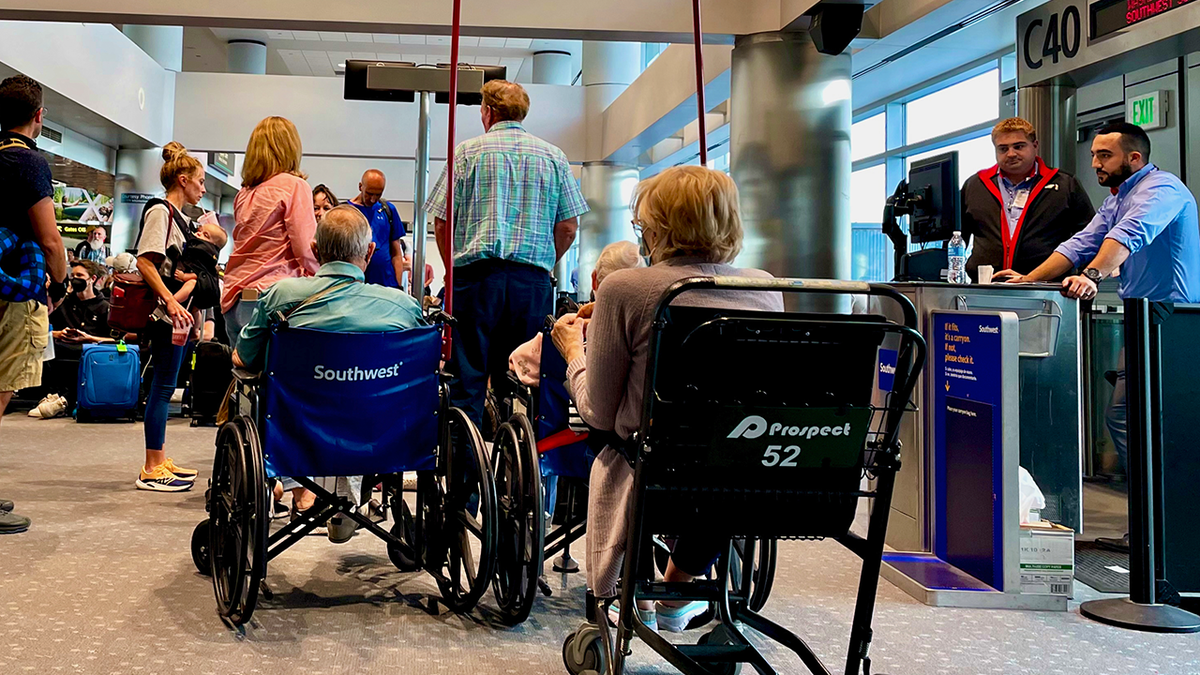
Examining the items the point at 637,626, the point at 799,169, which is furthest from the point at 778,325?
the point at 799,169

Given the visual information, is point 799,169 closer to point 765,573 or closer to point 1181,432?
point 1181,432

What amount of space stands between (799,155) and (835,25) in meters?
0.71

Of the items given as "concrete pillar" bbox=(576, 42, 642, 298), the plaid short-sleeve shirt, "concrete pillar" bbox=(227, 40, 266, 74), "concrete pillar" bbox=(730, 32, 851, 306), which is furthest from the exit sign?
"concrete pillar" bbox=(227, 40, 266, 74)

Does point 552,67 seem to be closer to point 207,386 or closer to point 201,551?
point 207,386

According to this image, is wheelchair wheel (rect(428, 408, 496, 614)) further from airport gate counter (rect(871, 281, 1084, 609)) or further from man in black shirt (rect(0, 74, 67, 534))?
man in black shirt (rect(0, 74, 67, 534))

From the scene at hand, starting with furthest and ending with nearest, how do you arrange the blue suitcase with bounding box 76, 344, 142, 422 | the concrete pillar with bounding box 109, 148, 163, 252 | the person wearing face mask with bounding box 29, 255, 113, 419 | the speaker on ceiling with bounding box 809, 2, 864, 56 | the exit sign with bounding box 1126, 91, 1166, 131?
1. the concrete pillar with bounding box 109, 148, 163, 252
2. the person wearing face mask with bounding box 29, 255, 113, 419
3. the blue suitcase with bounding box 76, 344, 142, 422
4. the exit sign with bounding box 1126, 91, 1166, 131
5. the speaker on ceiling with bounding box 809, 2, 864, 56

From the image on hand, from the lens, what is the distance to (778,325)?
5.32 feet

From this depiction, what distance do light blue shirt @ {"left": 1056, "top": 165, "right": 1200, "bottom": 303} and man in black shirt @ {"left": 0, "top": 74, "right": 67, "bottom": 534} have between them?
366cm

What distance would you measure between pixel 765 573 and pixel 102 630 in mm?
1585

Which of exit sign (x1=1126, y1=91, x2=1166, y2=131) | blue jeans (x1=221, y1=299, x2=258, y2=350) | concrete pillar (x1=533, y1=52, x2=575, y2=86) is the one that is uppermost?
concrete pillar (x1=533, y1=52, x2=575, y2=86)

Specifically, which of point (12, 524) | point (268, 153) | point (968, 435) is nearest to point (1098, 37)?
point (968, 435)

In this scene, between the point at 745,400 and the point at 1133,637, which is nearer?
the point at 745,400

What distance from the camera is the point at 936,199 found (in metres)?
4.32

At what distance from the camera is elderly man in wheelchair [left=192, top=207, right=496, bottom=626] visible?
246 cm
